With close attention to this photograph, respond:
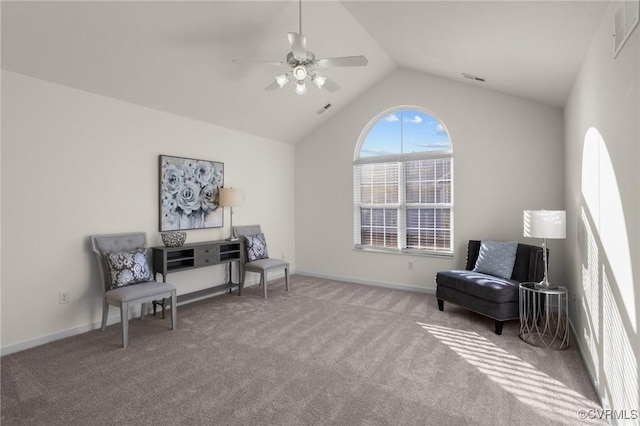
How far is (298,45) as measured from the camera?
2799 mm

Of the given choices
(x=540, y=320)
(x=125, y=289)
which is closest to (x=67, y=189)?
(x=125, y=289)

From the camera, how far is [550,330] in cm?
349

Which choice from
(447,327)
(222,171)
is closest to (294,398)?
(447,327)

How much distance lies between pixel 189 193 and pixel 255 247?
4.09 feet

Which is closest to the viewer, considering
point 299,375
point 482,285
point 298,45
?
point 299,375

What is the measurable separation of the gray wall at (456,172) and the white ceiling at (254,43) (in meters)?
0.33

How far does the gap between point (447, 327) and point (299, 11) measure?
372 centimetres

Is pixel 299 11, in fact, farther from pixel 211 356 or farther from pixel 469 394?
pixel 469 394

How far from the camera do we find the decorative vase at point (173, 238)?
162 inches

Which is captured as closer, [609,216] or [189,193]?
[609,216]

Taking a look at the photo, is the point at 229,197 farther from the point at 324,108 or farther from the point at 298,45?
the point at 298,45

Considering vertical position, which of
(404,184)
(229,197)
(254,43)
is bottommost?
(229,197)

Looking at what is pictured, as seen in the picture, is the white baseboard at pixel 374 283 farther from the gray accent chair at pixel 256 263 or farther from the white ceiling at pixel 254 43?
the white ceiling at pixel 254 43

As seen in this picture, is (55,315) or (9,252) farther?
(55,315)
